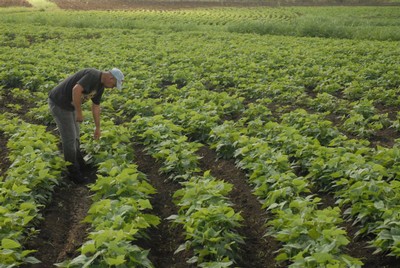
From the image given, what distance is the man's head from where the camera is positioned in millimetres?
7058

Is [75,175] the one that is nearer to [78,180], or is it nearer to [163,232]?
[78,180]

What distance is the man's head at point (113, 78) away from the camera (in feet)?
23.2

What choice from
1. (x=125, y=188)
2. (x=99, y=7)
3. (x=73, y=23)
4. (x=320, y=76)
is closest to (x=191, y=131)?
(x=125, y=188)

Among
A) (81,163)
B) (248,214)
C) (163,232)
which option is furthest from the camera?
(81,163)

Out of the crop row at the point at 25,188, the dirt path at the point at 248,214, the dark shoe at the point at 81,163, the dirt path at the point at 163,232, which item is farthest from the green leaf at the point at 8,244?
the dark shoe at the point at 81,163

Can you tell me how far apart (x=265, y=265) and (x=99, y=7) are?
146 ft

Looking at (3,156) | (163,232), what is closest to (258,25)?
(3,156)

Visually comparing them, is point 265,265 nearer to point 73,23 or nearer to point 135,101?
point 135,101

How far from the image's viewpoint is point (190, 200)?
6094 millimetres

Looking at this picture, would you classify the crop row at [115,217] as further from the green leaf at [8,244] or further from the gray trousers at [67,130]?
the green leaf at [8,244]

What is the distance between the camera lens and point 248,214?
6613 millimetres

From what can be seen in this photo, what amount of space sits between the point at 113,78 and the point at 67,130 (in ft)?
4.27

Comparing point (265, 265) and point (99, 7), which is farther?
point (99, 7)

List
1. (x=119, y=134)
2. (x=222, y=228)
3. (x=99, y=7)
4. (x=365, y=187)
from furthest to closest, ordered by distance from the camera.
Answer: (x=99, y=7), (x=119, y=134), (x=365, y=187), (x=222, y=228)
